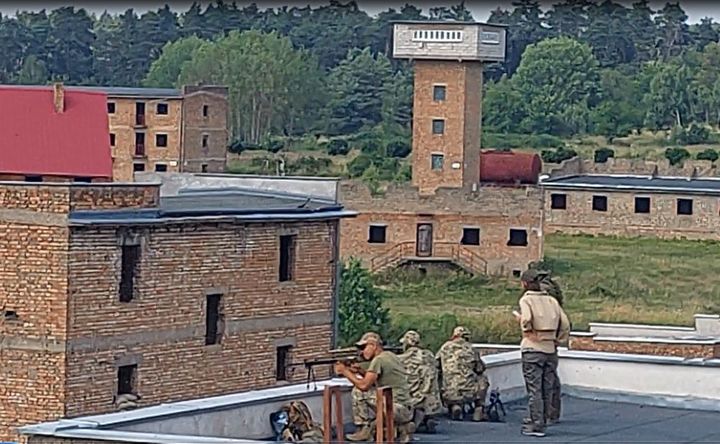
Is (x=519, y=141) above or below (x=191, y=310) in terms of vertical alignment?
above

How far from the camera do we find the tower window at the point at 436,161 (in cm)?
6406

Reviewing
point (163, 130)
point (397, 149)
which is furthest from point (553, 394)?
point (397, 149)

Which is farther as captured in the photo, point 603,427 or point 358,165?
point 358,165

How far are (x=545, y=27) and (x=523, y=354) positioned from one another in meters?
146

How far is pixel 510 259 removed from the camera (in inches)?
2272

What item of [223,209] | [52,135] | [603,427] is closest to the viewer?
[603,427]

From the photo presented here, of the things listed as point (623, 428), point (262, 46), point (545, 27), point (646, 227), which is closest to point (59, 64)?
point (262, 46)

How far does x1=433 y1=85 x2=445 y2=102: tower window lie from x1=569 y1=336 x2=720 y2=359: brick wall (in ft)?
114

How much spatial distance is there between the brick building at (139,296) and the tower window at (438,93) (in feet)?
104

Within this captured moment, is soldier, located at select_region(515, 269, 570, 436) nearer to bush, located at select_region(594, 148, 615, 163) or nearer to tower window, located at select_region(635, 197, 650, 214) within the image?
tower window, located at select_region(635, 197, 650, 214)

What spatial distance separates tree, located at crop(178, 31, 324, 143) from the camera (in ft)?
351

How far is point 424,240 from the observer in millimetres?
58531

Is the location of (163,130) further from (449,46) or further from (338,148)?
(449,46)

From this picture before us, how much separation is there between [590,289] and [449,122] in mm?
10029
